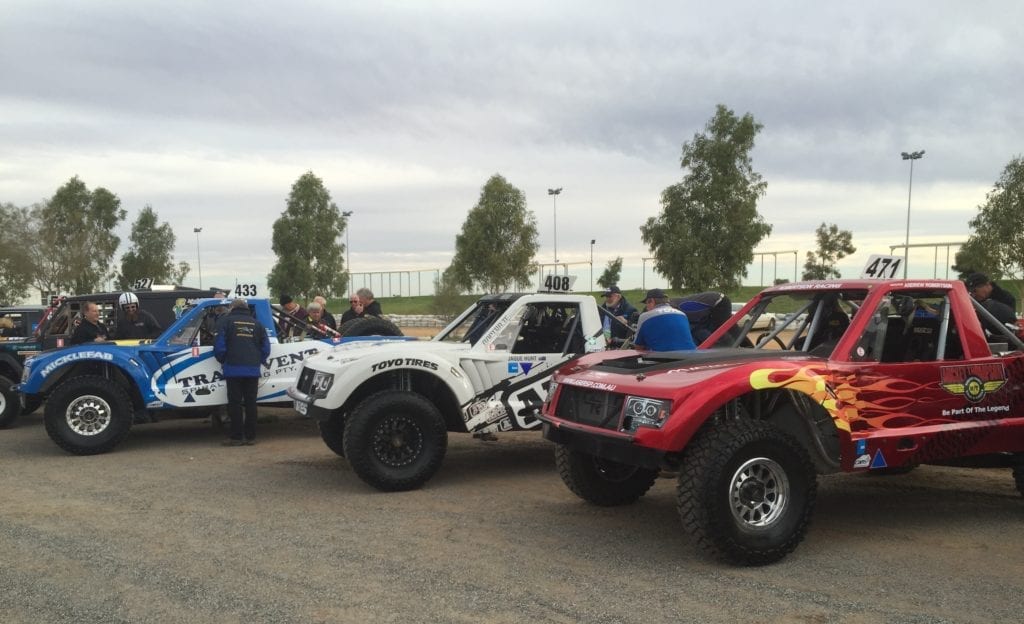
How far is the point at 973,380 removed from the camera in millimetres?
5961

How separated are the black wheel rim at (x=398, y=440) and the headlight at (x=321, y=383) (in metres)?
0.63

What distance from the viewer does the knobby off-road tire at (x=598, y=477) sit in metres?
6.54

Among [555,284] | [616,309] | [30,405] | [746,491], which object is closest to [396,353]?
[555,284]

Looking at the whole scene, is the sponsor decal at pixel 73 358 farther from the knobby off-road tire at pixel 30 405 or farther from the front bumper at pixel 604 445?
the front bumper at pixel 604 445

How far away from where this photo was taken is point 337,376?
7.38 m

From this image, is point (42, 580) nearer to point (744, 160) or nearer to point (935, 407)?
point (935, 407)

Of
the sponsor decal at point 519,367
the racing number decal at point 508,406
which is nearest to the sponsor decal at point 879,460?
the racing number decal at point 508,406

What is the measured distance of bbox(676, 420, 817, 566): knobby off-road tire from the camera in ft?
16.4

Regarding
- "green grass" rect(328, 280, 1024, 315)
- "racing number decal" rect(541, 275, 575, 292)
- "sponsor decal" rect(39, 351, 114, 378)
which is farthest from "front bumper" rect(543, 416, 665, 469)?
"green grass" rect(328, 280, 1024, 315)

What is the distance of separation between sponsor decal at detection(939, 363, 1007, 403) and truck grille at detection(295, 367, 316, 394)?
5.29 meters

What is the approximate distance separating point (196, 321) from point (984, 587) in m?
8.52

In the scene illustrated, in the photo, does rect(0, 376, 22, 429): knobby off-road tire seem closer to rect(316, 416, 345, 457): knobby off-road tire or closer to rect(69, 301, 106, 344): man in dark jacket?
rect(69, 301, 106, 344): man in dark jacket

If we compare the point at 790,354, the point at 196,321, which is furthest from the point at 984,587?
the point at 196,321

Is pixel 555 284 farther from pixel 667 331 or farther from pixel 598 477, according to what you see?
pixel 598 477
